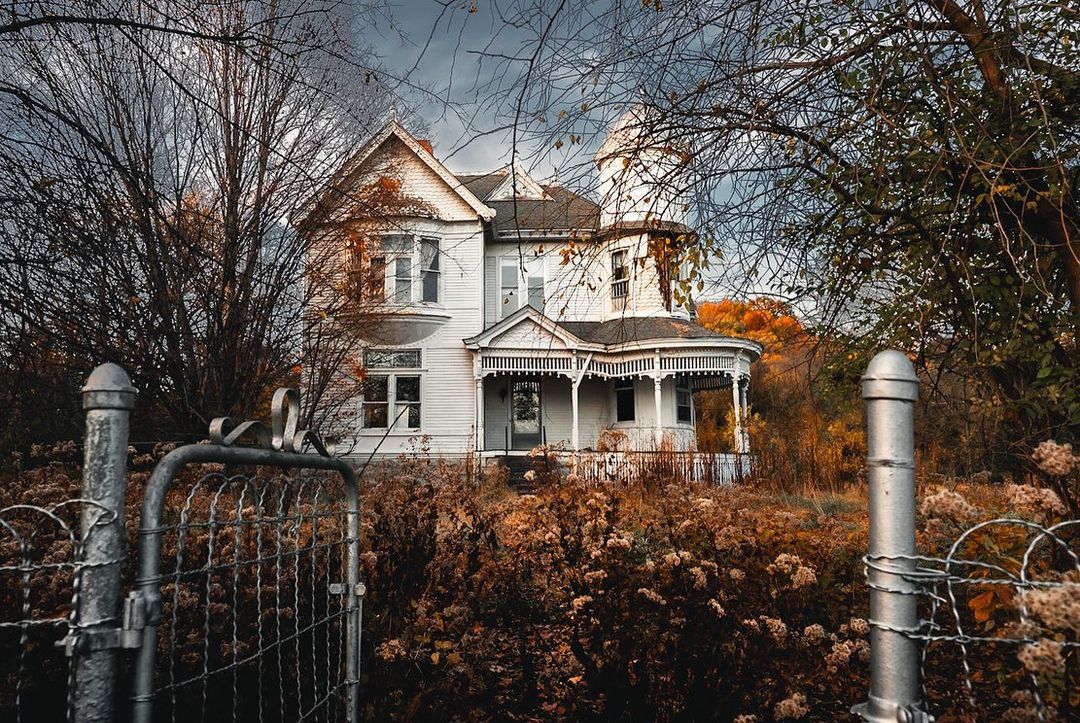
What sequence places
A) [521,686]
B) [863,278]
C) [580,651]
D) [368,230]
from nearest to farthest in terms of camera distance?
[580,651]
[521,686]
[863,278]
[368,230]

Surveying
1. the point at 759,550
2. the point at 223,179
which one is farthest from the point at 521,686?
the point at 223,179

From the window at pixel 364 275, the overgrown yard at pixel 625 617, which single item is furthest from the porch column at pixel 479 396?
the overgrown yard at pixel 625 617

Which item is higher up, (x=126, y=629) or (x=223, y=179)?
(x=223, y=179)

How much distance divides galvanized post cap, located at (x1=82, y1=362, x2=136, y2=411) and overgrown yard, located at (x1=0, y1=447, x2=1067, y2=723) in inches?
Result: 81.8

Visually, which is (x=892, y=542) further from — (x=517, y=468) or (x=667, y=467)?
(x=517, y=468)

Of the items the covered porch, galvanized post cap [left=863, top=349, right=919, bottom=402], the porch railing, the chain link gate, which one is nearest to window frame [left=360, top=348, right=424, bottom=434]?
the covered porch

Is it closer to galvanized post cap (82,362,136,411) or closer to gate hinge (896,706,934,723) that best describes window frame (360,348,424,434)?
galvanized post cap (82,362,136,411)

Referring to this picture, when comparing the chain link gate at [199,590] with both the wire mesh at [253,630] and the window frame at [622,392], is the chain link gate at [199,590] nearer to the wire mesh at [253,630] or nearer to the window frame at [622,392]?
the wire mesh at [253,630]

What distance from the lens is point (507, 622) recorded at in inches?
196

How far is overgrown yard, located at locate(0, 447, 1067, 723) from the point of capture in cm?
339

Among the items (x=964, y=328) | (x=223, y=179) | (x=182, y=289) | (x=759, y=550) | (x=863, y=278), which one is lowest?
(x=759, y=550)

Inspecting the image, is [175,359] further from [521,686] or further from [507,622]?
[521,686]

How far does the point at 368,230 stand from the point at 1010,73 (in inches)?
412

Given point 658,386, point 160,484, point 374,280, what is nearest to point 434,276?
point 658,386
